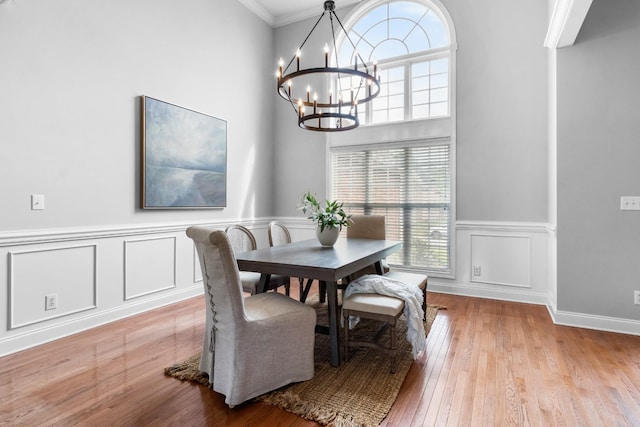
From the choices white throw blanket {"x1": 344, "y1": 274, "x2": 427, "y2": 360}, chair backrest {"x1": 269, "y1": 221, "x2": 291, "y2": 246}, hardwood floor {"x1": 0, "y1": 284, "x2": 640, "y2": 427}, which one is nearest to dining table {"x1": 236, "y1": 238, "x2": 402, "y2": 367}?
white throw blanket {"x1": 344, "y1": 274, "x2": 427, "y2": 360}

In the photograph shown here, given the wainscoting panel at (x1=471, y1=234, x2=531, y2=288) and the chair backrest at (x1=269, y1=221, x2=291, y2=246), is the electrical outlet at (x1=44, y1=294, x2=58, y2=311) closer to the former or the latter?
the chair backrest at (x1=269, y1=221, x2=291, y2=246)

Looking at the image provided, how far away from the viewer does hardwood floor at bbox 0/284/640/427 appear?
1749 millimetres

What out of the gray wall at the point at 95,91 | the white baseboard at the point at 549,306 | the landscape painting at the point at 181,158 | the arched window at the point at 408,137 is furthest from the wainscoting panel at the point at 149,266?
the white baseboard at the point at 549,306

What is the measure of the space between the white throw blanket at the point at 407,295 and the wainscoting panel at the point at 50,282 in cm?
223

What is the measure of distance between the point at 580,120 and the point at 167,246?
4.10 meters

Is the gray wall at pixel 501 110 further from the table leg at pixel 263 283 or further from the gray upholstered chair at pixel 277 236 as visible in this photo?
the table leg at pixel 263 283

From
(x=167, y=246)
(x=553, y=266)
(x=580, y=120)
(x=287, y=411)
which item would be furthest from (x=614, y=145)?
(x=167, y=246)

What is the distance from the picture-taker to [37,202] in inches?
103

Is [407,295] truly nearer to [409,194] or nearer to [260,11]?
[409,194]

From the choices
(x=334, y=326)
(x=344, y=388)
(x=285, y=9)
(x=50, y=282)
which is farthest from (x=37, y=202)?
(x=285, y=9)

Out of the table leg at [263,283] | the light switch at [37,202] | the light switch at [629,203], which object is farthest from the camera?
the light switch at [629,203]

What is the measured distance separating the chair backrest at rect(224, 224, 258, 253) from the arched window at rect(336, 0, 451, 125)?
7.34 feet

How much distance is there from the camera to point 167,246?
3652 mm

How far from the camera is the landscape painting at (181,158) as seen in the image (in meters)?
3.41
